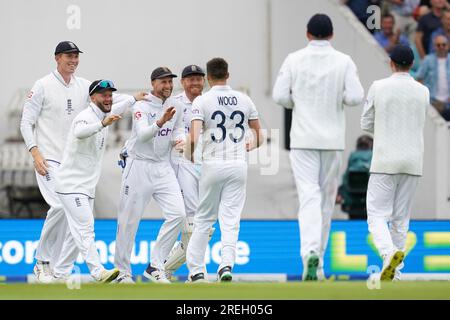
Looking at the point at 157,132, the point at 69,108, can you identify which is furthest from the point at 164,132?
the point at 69,108

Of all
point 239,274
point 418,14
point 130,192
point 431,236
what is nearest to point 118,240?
point 130,192

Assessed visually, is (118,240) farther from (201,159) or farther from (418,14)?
(418,14)

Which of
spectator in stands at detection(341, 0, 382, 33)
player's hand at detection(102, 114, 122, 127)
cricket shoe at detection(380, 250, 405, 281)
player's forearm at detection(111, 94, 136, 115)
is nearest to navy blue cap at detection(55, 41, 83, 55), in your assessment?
player's forearm at detection(111, 94, 136, 115)

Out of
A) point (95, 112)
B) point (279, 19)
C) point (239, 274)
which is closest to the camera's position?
point (95, 112)

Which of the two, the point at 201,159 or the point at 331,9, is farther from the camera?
the point at 331,9

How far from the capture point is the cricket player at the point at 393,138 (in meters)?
13.9

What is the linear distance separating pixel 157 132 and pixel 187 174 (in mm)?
885

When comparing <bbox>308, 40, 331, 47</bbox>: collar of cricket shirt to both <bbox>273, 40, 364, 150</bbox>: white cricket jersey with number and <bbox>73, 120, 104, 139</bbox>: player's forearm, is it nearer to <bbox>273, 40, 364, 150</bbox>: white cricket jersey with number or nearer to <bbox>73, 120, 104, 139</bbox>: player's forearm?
<bbox>273, 40, 364, 150</bbox>: white cricket jersey with number

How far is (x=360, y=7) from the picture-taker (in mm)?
20203

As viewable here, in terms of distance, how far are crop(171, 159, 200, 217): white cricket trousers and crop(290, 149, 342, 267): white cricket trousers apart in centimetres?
219

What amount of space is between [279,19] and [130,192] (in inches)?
225

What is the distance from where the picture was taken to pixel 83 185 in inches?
555

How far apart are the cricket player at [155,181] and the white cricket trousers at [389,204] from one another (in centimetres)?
190

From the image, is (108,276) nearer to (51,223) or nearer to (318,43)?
(51,223)
